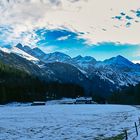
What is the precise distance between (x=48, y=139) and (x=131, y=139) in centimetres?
984

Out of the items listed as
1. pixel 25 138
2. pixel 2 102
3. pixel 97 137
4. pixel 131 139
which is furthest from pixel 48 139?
pixel 2 102

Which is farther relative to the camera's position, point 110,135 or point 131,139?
point 110,135

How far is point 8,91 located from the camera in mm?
198000

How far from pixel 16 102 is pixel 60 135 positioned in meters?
157

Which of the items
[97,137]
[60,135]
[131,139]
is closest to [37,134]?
[60,135]

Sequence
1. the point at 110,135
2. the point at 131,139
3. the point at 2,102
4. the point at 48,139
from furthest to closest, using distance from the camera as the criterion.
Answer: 1. the point at 2,102
2. the point at 110,135
3. the point at 48,139
4. the point at 131,139

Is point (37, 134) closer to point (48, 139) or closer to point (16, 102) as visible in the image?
point (48, 139)

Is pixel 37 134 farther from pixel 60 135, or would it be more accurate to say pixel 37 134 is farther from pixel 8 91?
pixel 8 91

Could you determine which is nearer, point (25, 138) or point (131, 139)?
point (131, 139)

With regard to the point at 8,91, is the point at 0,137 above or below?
below

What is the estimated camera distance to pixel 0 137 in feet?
141

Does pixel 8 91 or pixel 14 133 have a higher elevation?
pixel 8 91

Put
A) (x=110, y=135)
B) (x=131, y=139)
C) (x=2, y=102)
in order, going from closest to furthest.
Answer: (x=131, y=139)
(x=110, y=135)
(x=2, y=102)

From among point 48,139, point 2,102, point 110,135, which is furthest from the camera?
point 2,102
